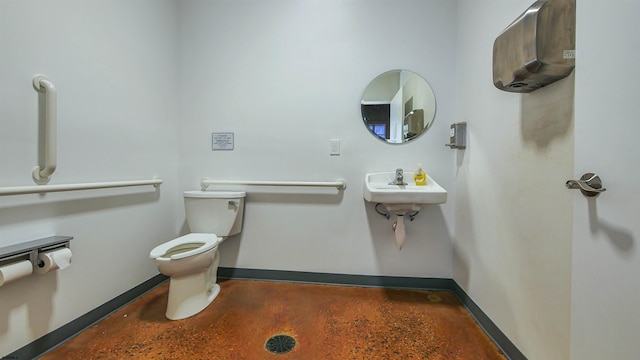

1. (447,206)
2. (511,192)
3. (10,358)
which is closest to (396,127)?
(447,206)

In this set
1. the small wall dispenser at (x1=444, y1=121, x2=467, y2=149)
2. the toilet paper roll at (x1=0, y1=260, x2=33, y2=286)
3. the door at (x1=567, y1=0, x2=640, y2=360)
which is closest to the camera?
the door at (x1=567, y1=0, x2=640, y2=360)

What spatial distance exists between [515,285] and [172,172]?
2.29 m

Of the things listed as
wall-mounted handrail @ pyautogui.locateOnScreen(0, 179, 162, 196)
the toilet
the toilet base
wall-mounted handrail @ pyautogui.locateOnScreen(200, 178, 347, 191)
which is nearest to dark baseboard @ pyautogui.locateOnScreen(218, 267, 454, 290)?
the toilet

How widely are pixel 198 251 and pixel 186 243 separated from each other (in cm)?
23

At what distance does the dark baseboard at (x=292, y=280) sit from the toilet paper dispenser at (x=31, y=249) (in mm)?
412

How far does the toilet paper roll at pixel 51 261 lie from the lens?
40.3 inches

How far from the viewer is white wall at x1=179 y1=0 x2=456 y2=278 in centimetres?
169

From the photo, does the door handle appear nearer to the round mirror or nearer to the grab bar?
the round mirror

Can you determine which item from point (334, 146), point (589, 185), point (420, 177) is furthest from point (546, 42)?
point (334, 146)

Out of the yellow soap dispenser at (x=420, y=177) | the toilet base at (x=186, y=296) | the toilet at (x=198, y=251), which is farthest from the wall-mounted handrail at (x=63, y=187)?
the yellow soap dispenser at (x=420, y=177)

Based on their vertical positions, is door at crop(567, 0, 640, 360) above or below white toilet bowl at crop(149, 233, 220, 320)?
above

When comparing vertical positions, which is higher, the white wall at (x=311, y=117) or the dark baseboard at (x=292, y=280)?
the white wall at (x=311, y=117)

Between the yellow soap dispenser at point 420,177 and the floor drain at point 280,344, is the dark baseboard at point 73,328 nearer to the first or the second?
the floor drain at point 280,344

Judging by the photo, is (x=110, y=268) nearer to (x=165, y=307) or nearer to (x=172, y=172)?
(x=165, y=307)
